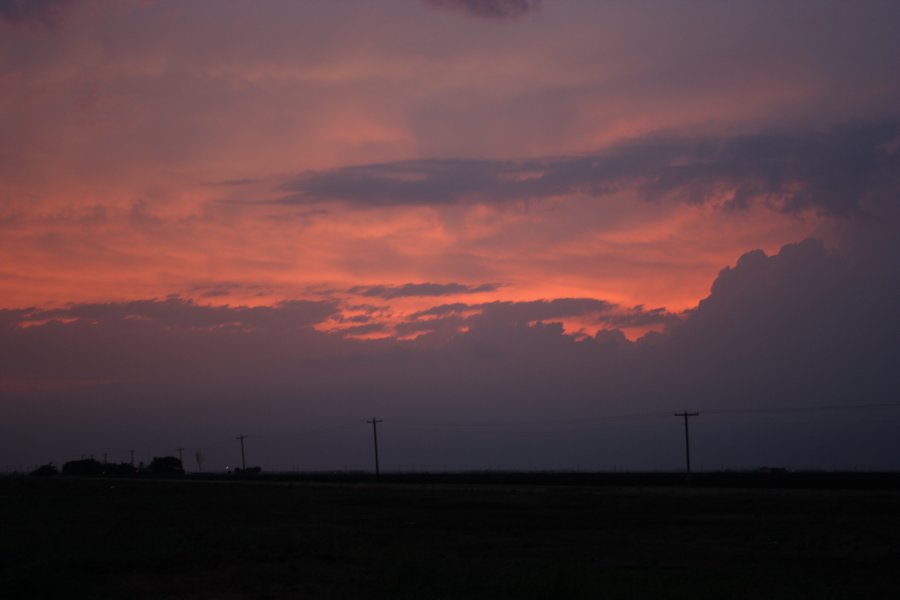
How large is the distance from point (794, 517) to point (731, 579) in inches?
819

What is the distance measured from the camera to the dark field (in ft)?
62.5

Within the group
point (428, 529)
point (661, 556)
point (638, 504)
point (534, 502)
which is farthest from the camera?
point (534, 502)

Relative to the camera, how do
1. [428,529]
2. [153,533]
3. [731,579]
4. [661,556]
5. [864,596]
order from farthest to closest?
[428,529], [153,533], [661,556], [731,579], [864,596]

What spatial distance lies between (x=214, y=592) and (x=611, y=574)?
8655 mm

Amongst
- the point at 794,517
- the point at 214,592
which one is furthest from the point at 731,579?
the point at 794,517

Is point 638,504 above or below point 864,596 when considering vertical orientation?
below

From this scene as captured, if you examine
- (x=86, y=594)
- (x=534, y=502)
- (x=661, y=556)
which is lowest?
(x=534, y=502)

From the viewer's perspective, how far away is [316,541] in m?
28.7

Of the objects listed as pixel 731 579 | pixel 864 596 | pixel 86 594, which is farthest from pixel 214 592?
pixel 864 596

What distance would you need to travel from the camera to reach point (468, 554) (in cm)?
2645

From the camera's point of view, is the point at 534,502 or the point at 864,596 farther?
the point at 534,502

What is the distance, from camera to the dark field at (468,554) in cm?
1906

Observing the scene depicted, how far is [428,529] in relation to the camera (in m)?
36.5

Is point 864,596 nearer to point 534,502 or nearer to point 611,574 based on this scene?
point 611,574
